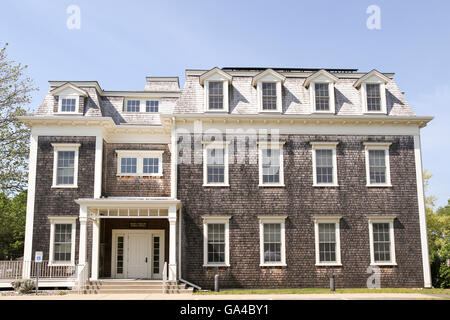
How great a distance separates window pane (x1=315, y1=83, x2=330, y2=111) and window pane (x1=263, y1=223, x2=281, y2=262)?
636cm

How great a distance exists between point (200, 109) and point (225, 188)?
4.17 m

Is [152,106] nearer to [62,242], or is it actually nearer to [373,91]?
[62,242]

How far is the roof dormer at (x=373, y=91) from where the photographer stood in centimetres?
2331

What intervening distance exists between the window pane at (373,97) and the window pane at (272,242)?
7.77 metres

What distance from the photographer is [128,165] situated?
23.7 meters

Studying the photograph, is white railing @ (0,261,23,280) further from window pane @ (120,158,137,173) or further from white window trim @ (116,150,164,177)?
window pane @ (120,158,137,173)

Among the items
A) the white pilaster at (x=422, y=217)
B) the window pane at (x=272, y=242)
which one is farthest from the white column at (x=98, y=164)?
the white pilaster at (x=422, y=217)

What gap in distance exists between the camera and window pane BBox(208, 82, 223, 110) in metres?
22.9

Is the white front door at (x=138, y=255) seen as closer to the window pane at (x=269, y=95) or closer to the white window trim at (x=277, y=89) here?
the white window trim at (x=277, y=89)

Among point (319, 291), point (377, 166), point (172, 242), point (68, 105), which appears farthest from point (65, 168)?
point (377, 166)

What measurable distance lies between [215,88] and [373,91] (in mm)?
8140

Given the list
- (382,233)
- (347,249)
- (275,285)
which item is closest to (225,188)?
(275,285)

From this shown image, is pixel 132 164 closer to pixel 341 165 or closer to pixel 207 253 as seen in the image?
pixel 207 253

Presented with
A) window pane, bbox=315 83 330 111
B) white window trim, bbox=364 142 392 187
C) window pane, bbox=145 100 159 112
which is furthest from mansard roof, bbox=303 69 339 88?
window pane, bbox=145 100 159 112
